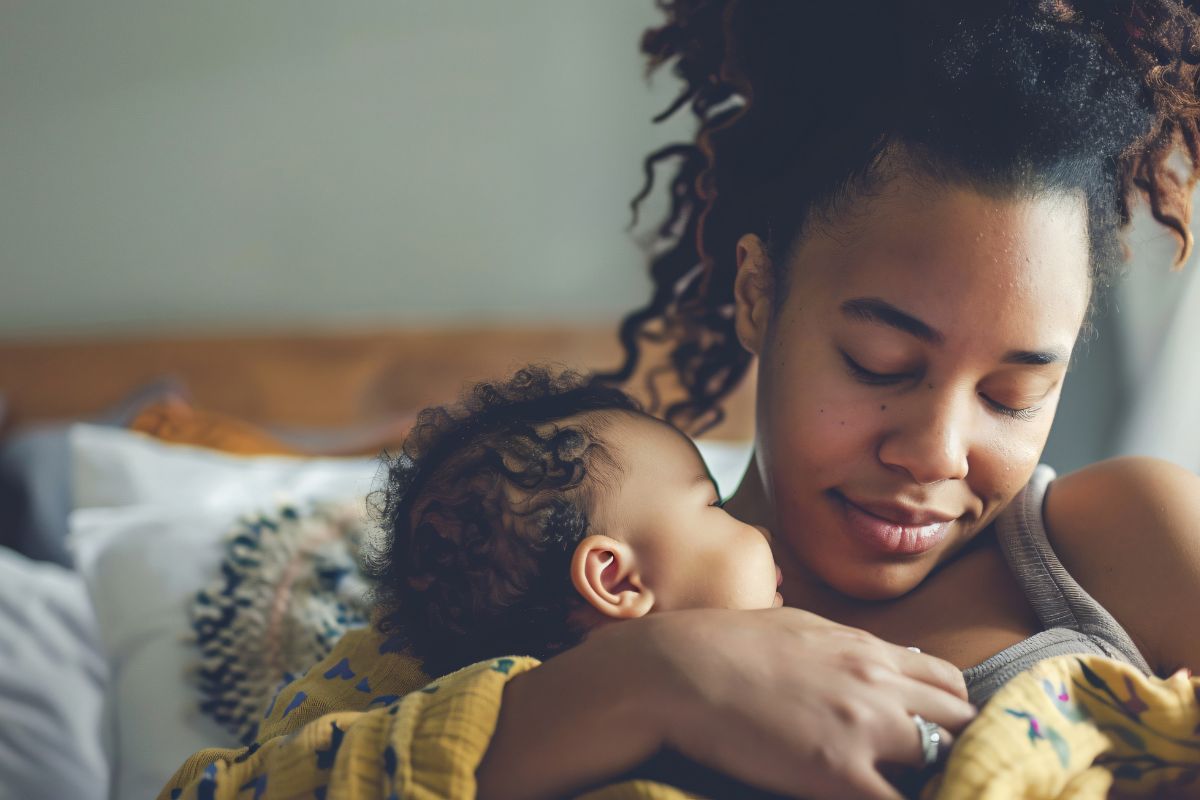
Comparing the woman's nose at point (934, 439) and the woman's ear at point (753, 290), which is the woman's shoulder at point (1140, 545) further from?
the woman's ear at point (753, 290)

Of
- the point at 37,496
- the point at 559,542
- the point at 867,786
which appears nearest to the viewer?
the point at 867,786

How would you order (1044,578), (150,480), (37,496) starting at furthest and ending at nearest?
(37,496) → (150,480) → (1044,578)

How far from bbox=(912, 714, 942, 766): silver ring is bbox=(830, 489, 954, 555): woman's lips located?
0.26 m

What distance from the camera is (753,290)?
1069 millimetres

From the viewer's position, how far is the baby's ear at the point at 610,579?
82 cm

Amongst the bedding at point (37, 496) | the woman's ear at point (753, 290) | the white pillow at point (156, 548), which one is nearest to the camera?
the woman's ear at point (753, 290)

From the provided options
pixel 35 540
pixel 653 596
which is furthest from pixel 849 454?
pixel 35 540

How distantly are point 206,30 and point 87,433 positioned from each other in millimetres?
995

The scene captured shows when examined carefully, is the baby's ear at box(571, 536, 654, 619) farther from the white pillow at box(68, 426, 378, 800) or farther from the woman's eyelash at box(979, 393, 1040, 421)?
the white pillow at box(68, 426, 378, 800)

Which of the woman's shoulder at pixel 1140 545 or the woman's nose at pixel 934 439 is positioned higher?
the woman's nose at pixel 934 439

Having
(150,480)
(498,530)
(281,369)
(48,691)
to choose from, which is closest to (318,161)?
(281,369)

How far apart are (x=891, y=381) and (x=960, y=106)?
25 centimetres

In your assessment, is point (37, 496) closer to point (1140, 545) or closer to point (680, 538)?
point (680, 538)

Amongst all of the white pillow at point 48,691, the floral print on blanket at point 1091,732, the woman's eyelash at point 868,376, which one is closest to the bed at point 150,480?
the white pillow at point 48,691
